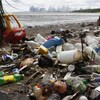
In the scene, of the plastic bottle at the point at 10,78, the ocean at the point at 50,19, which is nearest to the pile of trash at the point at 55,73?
the plastic bottle at the point at 10,78

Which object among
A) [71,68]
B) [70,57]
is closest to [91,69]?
[71,68]

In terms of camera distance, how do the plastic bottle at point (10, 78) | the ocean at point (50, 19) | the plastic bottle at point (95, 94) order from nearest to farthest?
the plastic bottle at point (95, 94) < the plastic bottle at point (10, 78) < the ocean at point (50, 19)

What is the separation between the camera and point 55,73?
7.90 meters

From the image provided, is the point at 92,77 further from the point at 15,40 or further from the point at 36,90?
the point at 15,40

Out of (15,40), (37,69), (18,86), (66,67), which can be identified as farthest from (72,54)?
(15,40)

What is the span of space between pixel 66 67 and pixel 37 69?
74 centimetres

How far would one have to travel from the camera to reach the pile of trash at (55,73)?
6488 mm

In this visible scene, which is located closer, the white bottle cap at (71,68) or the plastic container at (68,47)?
the white bottle cap at (71,68)

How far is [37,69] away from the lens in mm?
8258

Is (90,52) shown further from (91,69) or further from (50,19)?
(50,19)

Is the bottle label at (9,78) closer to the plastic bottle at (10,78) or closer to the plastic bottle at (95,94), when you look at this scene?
the plastic bottle at (10,78)

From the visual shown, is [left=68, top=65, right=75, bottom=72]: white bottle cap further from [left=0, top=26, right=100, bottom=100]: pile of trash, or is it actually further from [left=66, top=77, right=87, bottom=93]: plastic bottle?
[left=66, top=77, right=87, bottom=93]: plastic bottle

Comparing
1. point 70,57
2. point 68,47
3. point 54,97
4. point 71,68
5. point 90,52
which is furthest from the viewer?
point 68,47

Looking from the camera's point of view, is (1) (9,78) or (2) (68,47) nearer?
(1) (9,78)
